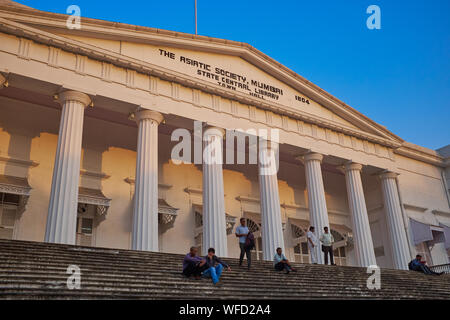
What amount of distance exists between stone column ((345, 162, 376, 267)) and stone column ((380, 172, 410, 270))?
1807 mm

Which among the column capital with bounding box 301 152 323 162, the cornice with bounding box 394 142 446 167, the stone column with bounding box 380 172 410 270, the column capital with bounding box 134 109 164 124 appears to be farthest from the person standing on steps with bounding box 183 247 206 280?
the cornice with bounding box 394 142 446 167

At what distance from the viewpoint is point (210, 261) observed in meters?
10.6

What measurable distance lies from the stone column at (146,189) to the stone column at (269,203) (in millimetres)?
4755

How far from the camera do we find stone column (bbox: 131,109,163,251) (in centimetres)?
1459

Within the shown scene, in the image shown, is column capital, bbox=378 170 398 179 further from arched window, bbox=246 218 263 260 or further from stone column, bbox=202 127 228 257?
stone column, bbox=202 127 228 257

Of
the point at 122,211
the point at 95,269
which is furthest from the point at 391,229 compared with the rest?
the point at 95,269

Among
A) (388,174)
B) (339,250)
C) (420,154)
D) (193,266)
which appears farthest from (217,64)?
(420,154)

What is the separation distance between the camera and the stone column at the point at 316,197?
19406mm

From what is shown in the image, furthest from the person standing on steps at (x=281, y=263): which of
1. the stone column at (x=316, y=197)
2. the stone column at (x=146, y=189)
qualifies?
the stone column at (x=316, y=197)

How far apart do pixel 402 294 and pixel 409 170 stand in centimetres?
1525

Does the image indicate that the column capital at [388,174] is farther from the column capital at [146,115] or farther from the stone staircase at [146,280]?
the column capital at [146,115]

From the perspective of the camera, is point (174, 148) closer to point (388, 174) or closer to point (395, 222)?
point (388, 174)
